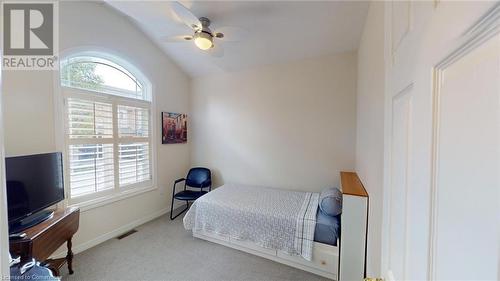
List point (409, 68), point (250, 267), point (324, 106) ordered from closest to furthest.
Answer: point (409, 68)
point (250, 267)
point (324, 106)

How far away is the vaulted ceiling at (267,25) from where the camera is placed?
2.22m

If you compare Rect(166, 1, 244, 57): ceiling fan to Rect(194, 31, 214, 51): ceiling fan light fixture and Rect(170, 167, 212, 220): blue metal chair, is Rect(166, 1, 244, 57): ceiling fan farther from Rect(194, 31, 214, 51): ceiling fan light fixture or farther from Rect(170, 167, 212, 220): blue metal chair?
Rect(170, 167, 212, 220): blue metal chair

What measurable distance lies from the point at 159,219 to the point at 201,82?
2.60 metres

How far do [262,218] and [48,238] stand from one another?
196cm

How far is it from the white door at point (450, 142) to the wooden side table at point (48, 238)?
7.77 feet

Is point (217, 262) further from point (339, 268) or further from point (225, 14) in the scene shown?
point (225, 14)

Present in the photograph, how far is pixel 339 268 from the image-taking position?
202 centimetres

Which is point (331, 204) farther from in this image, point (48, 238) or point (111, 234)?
point (111, 234)

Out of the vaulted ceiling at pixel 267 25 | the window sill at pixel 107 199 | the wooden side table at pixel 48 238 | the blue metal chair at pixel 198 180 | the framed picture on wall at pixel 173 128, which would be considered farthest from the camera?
the blue metal chair at pixel 198 180

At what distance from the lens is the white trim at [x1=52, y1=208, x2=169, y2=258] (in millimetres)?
2434

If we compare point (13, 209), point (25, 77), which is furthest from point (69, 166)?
point (25, 77)

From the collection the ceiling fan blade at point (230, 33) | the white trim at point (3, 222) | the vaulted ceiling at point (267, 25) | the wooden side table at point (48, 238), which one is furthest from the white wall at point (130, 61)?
the white trim at point (3, 222)

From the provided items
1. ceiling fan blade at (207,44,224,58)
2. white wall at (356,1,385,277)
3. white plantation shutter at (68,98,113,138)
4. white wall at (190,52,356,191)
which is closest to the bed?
white wall at (356,1,385,277)

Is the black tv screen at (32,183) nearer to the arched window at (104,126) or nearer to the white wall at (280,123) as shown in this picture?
the arched window at (104,126)
